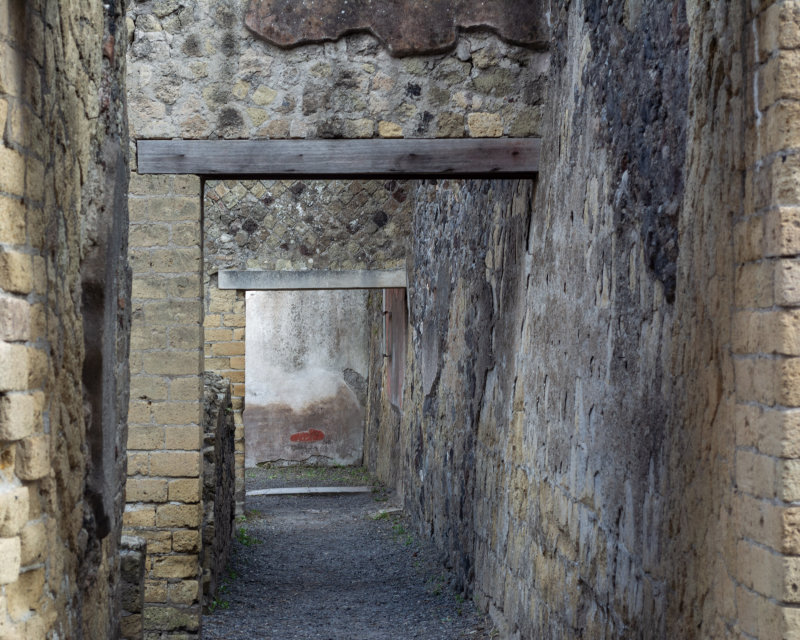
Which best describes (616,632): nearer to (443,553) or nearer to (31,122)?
(31,122)

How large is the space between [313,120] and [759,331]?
333 centimetres

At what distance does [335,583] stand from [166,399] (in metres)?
2.81

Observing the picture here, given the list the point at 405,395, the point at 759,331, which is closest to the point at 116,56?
the point at 759,331

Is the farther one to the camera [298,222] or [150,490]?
[298,222]

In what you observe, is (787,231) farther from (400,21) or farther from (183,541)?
(183,541)

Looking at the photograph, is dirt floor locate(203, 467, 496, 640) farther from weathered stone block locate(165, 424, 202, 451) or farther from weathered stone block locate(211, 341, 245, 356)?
weathered stone block locate(211, 341, 245, 356)

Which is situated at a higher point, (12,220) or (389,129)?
(389,129)

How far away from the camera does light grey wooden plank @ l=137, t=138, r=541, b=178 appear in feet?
16.6

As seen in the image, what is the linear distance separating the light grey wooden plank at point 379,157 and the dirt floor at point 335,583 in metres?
2.69

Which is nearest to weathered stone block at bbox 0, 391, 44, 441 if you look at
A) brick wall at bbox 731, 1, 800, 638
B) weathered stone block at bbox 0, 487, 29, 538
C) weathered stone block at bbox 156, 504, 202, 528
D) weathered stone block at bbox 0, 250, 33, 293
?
weathered stone block at bbox 0, 487, 29, 538

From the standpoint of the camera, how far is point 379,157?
5.06 m

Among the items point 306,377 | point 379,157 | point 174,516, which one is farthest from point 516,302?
point 306,377

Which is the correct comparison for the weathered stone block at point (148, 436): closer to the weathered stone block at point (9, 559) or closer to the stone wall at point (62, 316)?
the stone wall at point (62, 316)

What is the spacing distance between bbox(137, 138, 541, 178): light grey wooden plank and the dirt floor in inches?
106
